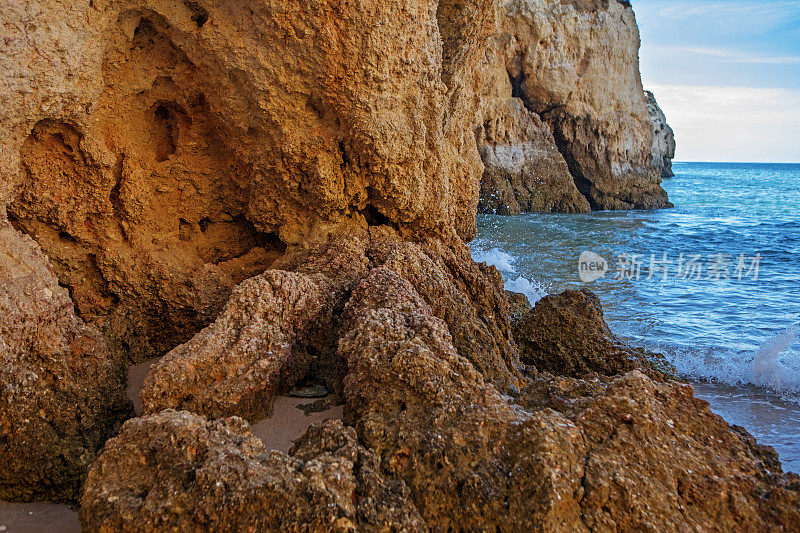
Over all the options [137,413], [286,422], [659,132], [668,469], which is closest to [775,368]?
[668,469]

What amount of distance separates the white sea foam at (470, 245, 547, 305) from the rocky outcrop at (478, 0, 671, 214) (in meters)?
9.44

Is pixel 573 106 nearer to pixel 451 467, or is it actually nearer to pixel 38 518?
pixel 451 467

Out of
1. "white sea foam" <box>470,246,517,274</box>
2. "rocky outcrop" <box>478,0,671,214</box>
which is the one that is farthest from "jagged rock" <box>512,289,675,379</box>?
"rocky outcrop" <box>478,0,671,214</box>

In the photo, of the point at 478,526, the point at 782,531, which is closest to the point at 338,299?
the point at 478,526

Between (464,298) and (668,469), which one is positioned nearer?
(668,469)

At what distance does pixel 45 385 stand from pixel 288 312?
1414mm

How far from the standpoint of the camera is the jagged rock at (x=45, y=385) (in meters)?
2.83

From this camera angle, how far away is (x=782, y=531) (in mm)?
2131

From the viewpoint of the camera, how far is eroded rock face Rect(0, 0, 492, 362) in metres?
3.80

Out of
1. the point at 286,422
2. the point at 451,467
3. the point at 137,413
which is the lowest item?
the point at 137,413

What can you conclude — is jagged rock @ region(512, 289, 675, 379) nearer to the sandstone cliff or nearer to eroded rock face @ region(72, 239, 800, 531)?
the sandstone cliff

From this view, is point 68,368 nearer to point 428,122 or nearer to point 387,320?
point 387,320

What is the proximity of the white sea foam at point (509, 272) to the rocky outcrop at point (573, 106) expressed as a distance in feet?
31.0

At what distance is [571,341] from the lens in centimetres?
536
